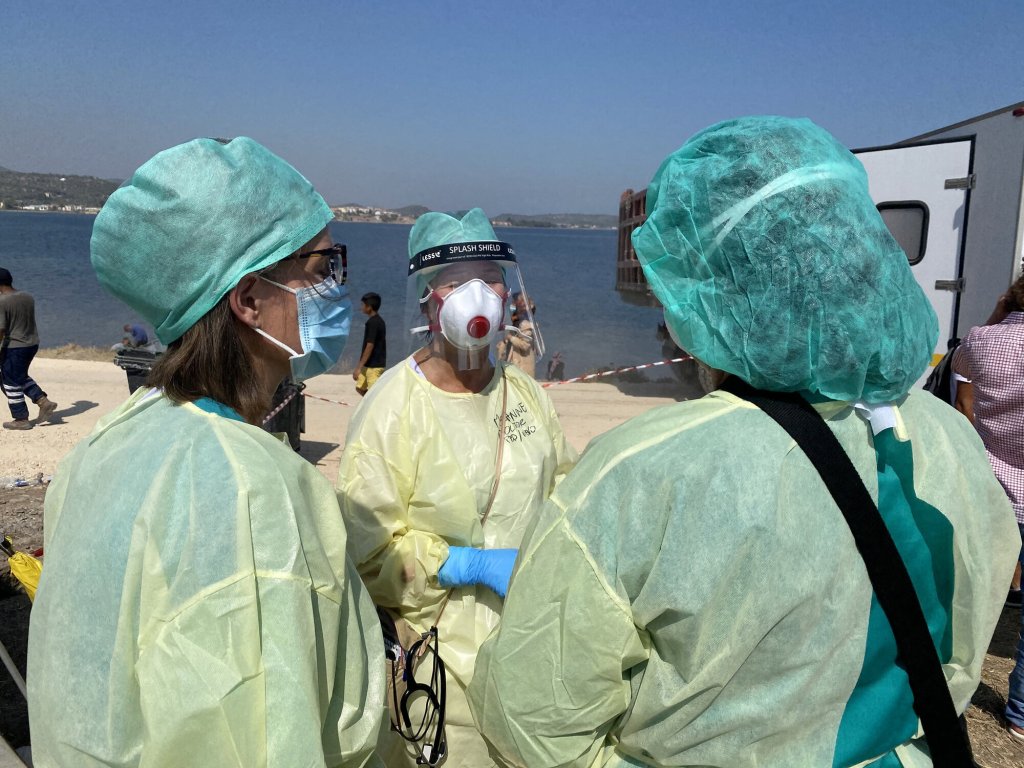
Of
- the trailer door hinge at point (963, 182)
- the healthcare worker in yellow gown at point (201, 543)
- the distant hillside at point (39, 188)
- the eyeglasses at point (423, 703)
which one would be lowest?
the eyeglasses at point (423, 703)

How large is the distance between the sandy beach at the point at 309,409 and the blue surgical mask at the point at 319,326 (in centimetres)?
582

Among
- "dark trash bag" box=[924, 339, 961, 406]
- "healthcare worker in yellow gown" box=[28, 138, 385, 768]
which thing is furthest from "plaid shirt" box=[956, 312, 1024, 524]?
"healthcare worker in yellow gown" box=[28, 138, 385, 768]

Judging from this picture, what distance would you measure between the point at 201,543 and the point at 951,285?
6447mm

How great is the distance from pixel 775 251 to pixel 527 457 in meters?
1.51

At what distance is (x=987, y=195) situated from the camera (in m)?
5.77

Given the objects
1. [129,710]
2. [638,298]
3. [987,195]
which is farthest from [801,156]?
[638,298]

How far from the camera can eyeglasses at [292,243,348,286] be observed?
5.12 ft

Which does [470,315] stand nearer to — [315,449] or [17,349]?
[315,449]

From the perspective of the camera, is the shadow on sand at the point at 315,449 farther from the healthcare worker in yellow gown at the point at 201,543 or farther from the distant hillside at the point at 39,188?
the distant hillside at the point at 39,188

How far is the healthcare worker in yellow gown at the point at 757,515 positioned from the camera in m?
1.19

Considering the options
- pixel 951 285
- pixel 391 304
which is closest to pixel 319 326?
pixel 951 285

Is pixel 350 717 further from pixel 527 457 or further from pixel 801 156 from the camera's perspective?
pixel 527 457

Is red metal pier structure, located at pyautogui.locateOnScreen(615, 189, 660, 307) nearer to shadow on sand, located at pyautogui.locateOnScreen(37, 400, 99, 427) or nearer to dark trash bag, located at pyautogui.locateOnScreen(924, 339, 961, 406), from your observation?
dark trash bag, located at pyautogui.locateOnScreen(924, 339, 961, 406)

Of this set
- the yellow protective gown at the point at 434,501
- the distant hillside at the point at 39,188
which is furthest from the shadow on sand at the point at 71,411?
the distant hillside at the point at 39,188
